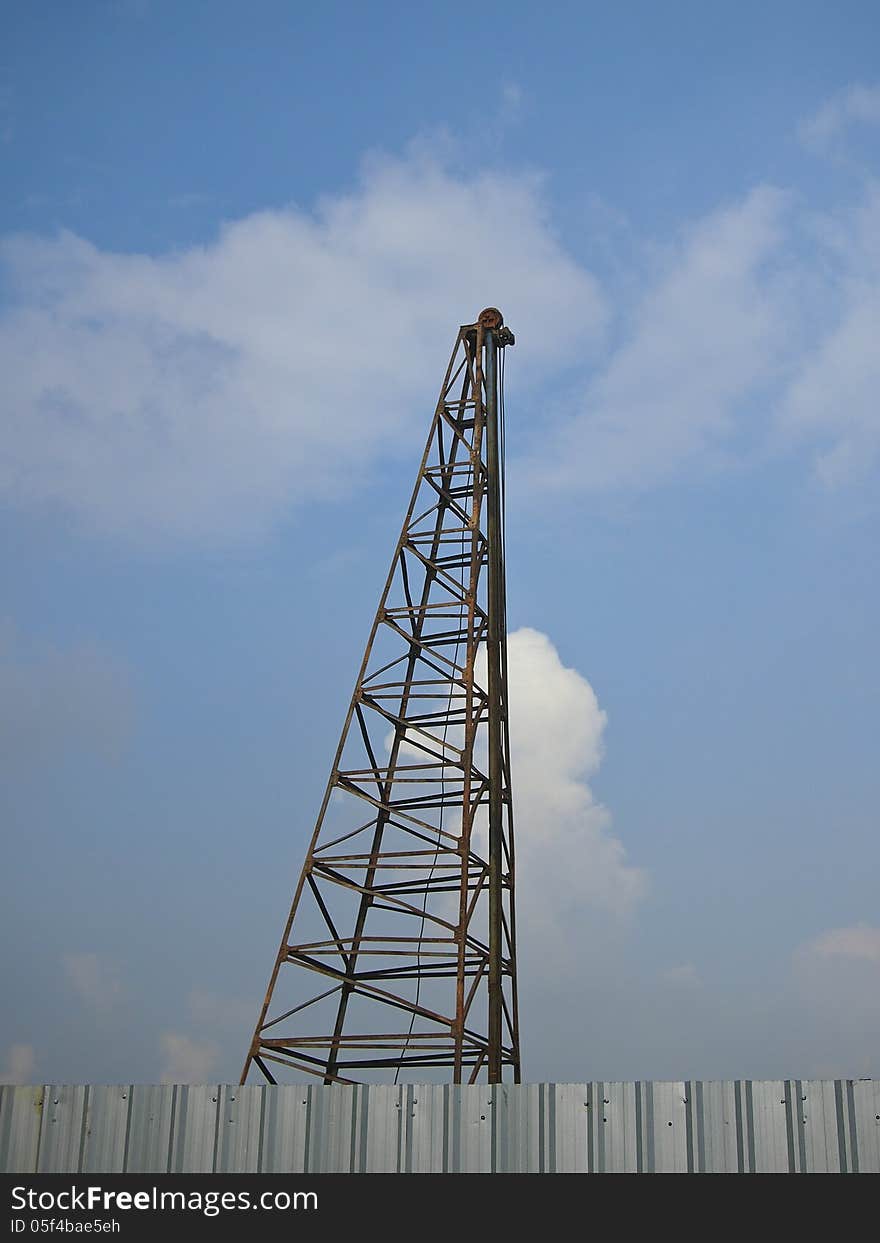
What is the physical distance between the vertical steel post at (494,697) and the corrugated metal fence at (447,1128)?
1094cm

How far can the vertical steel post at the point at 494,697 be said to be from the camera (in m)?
35.5

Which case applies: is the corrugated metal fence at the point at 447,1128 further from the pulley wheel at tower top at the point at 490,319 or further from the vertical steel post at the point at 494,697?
the pulley wheel at tower top at the point at 490,319

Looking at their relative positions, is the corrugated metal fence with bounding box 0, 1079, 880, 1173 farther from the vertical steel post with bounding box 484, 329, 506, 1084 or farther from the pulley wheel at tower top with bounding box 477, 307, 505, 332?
the pulley wheel at tower top with bounding box 477, 307, 505, 332

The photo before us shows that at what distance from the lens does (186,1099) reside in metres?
24.4

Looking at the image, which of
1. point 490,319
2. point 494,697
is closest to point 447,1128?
point 494,697

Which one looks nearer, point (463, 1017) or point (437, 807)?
point (463, 1017)

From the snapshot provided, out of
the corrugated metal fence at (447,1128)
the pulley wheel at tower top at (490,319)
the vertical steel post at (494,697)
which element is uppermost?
the pulley wheel at tower top at (490,319)

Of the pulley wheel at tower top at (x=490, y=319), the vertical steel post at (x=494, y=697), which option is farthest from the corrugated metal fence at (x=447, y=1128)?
the pulley wheel at tower top at (x=490, y=319)

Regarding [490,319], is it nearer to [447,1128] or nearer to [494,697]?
[494,697]

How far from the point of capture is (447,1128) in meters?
23.4
